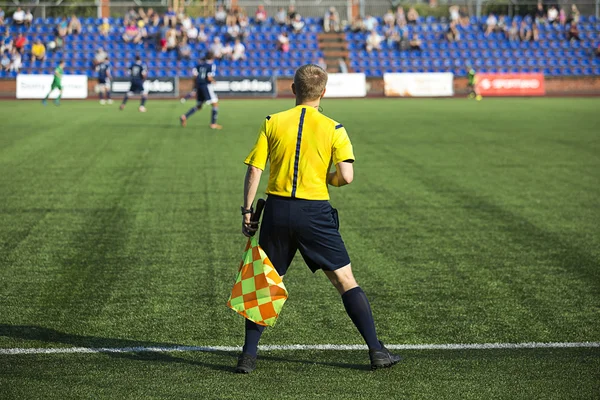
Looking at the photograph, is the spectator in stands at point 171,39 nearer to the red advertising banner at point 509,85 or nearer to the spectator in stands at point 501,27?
the red advertising banner at point 509,85

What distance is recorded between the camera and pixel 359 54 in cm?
4959

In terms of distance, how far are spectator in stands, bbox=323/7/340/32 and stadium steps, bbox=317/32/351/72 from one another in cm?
29

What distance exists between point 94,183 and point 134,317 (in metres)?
7.60

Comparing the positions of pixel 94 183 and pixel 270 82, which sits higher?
pixel 270 82

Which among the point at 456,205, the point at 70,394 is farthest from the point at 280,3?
the point at 70,394

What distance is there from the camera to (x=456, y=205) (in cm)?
1240

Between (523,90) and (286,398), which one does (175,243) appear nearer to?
(286,398)

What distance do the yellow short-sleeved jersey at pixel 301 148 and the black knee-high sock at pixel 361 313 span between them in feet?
2.10

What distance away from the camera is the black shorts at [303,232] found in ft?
17.8

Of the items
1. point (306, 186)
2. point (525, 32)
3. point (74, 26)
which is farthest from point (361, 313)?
point (525, 32)

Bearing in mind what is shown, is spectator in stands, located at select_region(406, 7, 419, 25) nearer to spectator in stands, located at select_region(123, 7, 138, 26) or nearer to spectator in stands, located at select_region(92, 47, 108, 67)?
spectator in stands, located at select_region(123, 7, 138, 26)

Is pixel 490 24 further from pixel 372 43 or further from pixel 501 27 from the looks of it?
pixel 372 43

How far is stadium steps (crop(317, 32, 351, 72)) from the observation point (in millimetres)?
48719

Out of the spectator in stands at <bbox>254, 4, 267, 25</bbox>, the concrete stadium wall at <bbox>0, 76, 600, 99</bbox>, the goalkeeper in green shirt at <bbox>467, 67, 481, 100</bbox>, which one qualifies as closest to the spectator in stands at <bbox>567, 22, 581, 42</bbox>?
the concrete stadium wall at <bbox>0, 76, 600, 99</bbox>
